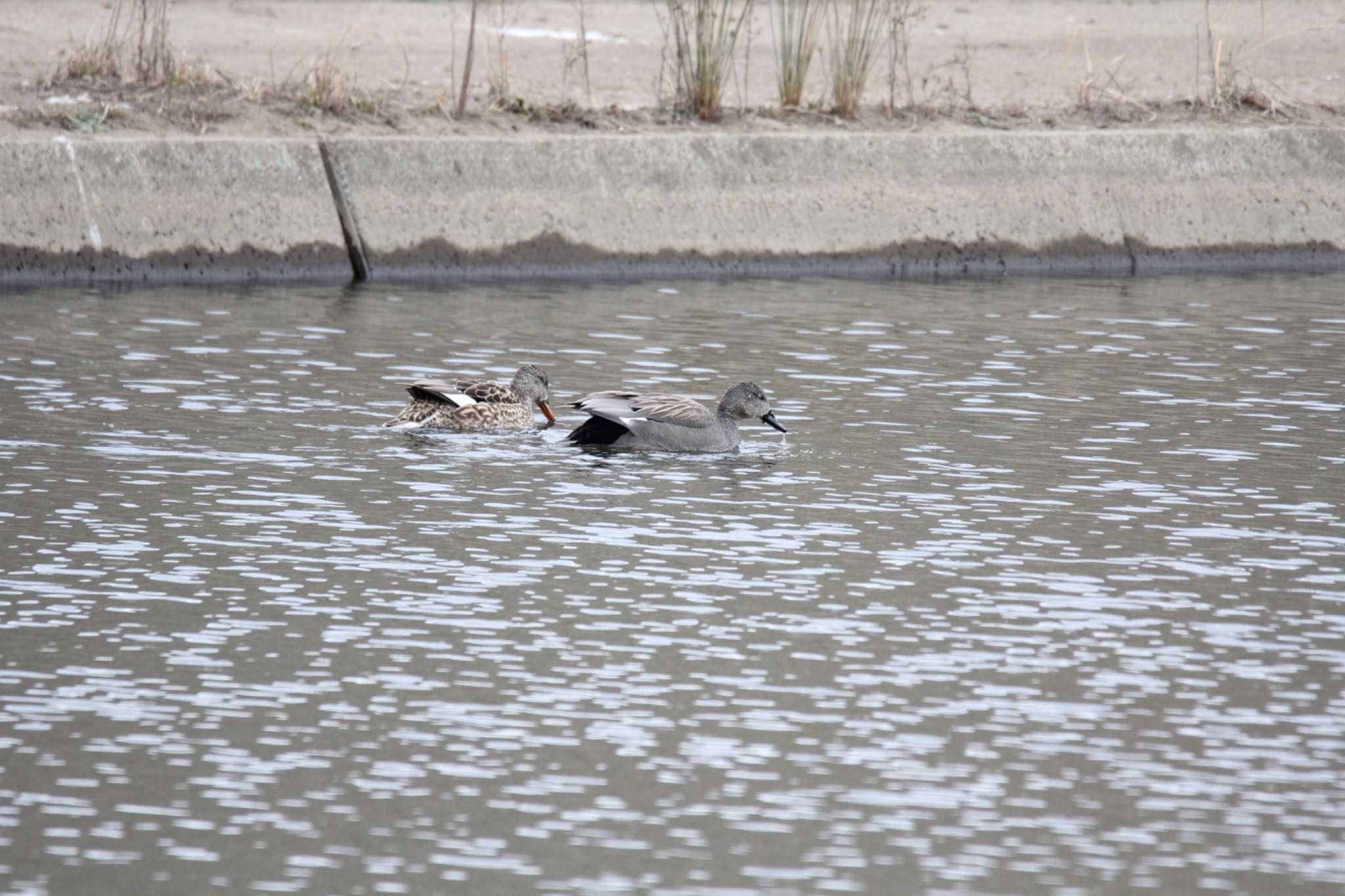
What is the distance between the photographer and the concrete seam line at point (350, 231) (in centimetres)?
1570

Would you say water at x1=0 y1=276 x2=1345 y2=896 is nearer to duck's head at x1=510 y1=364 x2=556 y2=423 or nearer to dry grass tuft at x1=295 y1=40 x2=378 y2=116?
duck's head at x1=510 y1=364 x2=556 y2=423

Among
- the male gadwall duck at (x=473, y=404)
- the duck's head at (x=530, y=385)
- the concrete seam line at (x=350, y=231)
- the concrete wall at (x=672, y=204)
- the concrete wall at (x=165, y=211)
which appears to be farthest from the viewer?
the concrete seam line at (x=350, y=231)

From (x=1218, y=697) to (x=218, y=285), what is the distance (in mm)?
10263

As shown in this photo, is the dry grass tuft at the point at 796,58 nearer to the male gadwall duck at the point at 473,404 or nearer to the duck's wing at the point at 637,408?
the male gadwall duck at the point at 473,404

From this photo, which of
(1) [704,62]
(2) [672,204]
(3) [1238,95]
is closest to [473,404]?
(2) [672,204]

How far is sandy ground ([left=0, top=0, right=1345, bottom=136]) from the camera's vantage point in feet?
55.2

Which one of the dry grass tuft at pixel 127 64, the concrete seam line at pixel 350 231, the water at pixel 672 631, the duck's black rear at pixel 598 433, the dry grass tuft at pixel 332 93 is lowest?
the water at pixel 672 631

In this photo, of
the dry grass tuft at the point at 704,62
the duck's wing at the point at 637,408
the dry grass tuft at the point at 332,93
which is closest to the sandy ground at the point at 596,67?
the dry grass tuft at the point at 332,93

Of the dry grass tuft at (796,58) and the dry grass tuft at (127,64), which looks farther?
the dry grass tuft at (796,58)

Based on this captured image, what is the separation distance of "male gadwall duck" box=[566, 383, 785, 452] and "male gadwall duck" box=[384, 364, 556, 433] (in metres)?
0.38

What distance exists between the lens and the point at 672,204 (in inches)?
647

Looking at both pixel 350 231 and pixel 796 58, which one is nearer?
pixel 350 231

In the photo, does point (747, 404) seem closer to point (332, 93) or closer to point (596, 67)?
point (332, 93)

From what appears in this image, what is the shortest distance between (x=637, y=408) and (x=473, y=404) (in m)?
0.97
